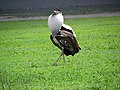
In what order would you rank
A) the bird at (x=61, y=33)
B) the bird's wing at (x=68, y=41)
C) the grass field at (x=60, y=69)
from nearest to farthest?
the grass field at (x=60, y=69)
the bird at (x=61, y=33)
the bird's wing at (x=68, y=41)

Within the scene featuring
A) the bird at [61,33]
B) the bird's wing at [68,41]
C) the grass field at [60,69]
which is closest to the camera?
the grass field at [60,69]

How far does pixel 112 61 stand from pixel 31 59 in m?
2.83

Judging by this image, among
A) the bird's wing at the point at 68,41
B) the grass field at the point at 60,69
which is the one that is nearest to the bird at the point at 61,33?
the bird's wing at the point at 68,41

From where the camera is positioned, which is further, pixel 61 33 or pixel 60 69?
pixel 61 33

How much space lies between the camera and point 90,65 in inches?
450

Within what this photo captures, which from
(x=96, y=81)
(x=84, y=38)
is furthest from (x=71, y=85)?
(x=84, y=38)

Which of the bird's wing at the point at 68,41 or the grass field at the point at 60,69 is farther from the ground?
the bird's wing at the point at 68,41

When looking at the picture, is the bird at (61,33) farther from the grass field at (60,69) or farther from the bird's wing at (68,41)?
the grass field at (60,69)

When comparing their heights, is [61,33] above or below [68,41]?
above

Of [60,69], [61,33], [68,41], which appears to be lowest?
[60,69]

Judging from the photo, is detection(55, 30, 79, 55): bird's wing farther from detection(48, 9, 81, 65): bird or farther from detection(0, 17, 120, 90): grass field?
detection(0, 17, 120, 90): grass field

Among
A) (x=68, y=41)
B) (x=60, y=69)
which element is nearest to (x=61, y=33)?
(x=68, y=41)

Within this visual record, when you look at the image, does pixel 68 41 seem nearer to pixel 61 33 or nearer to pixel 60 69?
pixel 61 33

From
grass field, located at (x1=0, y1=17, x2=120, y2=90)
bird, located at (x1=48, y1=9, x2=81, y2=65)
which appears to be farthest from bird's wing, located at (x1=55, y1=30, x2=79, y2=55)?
grass field, located at (x1=0, y1=17, x2=120, y2=90)
